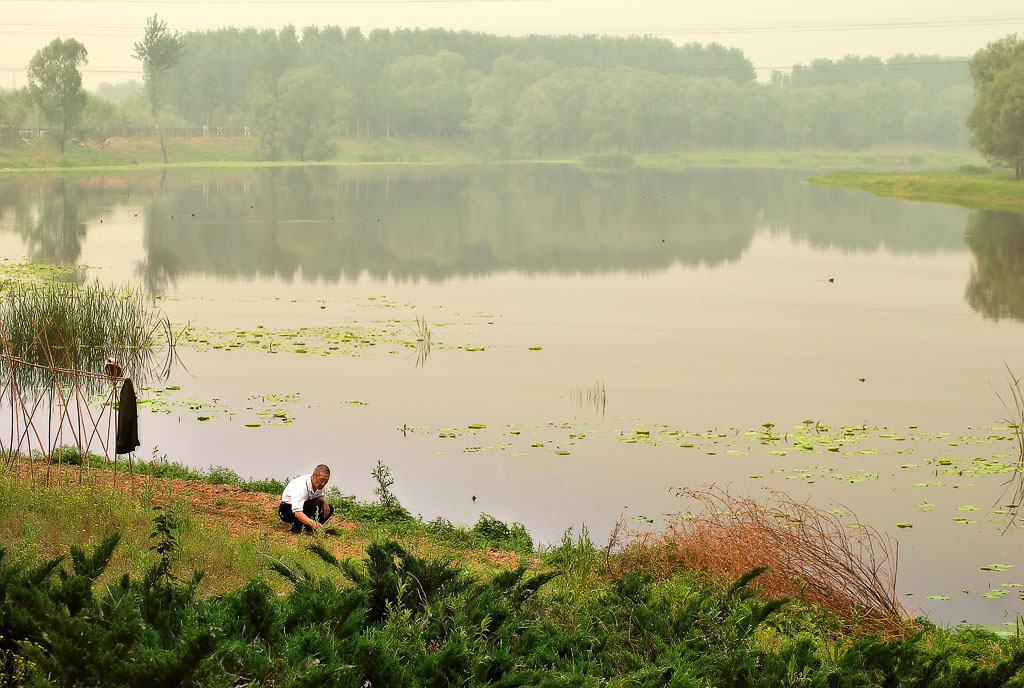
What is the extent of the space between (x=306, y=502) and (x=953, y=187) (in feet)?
271

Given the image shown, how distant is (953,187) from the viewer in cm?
8669

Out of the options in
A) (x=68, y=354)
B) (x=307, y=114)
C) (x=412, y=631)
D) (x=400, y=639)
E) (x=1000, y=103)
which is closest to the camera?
(x=400, y=639)

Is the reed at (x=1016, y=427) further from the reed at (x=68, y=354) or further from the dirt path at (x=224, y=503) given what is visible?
the reed at (x=68, y=354)

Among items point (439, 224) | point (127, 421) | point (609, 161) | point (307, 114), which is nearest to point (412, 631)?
point (127, 421)

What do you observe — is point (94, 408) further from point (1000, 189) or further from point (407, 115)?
point (407, 115)

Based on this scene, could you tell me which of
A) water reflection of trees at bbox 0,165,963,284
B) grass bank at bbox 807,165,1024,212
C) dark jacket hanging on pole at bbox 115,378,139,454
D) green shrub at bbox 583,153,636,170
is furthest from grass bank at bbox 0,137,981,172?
dark jacket hanging on pole at bbox 115,378,139,454

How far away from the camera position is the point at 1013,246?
48844 mm

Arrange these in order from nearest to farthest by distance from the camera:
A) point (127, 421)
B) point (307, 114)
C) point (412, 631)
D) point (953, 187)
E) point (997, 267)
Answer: point (412, 631)
point (127, 421)
point (997, 267)
point (953, 187)
point (307, 114)

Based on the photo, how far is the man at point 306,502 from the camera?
13.2 metres

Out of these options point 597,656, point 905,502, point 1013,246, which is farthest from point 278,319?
point 1013,246

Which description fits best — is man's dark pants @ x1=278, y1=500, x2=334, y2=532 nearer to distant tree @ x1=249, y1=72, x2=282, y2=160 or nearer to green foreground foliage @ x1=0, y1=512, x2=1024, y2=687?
green foreground foliage @ x1=0, y1=512, x2=1024, y2=687

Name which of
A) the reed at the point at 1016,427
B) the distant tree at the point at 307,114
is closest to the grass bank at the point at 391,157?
the distant tree at the point at 307,114

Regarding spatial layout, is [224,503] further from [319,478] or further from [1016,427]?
[1016,427]

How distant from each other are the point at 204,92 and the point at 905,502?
16601cm
